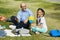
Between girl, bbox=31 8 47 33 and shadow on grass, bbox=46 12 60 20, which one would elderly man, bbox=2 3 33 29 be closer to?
girl, bbox=31 8 47 33

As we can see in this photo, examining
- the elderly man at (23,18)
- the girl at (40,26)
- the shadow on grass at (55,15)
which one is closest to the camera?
the girl at (40,26)

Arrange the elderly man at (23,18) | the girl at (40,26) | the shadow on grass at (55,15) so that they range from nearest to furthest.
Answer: the girl at (40,26)
the elderly man at (23,18)
the shadow on grass at (55,15)

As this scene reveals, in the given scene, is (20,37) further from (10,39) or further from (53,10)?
(53,10)

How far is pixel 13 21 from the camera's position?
369 inches

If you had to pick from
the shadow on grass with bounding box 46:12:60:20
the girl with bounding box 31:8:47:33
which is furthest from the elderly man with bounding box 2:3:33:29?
the shadow on grass with bounding box 46:12:60:20

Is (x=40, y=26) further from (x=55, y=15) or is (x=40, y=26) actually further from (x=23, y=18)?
(x=55, y=15)

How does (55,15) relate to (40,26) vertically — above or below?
above

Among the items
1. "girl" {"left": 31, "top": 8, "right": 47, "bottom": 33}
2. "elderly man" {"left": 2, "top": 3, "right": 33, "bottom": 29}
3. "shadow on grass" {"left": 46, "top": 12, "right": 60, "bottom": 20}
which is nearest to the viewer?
"girl" {"left": 31, "top": 8, "right": 47, "bottom": 33}

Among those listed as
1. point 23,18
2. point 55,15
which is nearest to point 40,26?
point 23,18

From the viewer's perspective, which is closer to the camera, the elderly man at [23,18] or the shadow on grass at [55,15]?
the elderly man at [23,18]

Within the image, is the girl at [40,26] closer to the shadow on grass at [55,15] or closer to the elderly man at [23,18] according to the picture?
the elderly man at [23,18]

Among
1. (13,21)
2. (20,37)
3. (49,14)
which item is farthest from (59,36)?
(49,14)

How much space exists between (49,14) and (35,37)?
15.2 feet

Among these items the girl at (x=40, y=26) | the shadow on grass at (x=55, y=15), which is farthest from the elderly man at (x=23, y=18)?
the shadow on grass at (x=55, y=15)
